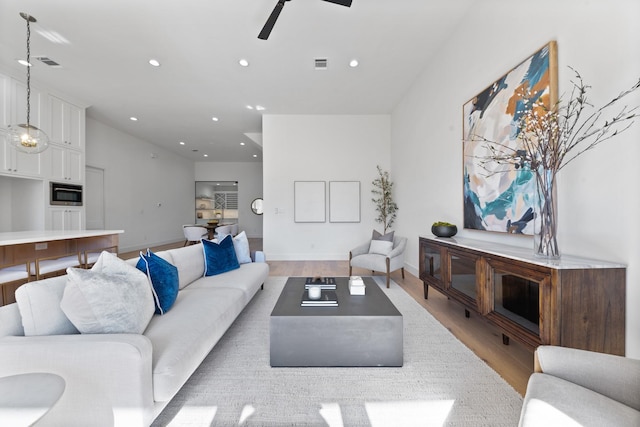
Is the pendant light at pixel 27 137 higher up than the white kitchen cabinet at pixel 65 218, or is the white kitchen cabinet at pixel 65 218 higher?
the pendant light at pixel 27 137

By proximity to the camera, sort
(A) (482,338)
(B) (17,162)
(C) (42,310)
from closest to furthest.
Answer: (C) (42,310)
(A) (482,338)
(B) (17,162)

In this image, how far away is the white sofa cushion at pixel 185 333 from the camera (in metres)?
1.12

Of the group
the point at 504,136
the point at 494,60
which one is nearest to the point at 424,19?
the point at 494,60

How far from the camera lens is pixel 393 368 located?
1703 mm

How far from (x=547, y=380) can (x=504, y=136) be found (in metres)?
2.07

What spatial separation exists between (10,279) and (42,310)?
81.3 inches

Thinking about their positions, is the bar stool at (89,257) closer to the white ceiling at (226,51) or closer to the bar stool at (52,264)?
the bar stool at (52,264)

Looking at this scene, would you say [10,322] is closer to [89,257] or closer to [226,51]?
[89,257]

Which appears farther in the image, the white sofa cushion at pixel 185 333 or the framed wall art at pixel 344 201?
the framed wall art at pixel 344 201

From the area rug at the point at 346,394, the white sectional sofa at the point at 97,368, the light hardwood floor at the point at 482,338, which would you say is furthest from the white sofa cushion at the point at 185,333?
the light hardwood floor at the point at 482,338

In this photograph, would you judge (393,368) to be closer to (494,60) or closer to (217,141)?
(494,60)

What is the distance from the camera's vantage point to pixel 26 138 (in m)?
2.97

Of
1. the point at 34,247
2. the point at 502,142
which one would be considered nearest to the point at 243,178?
the point at 34,247

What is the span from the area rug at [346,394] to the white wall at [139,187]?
21.5 feet
